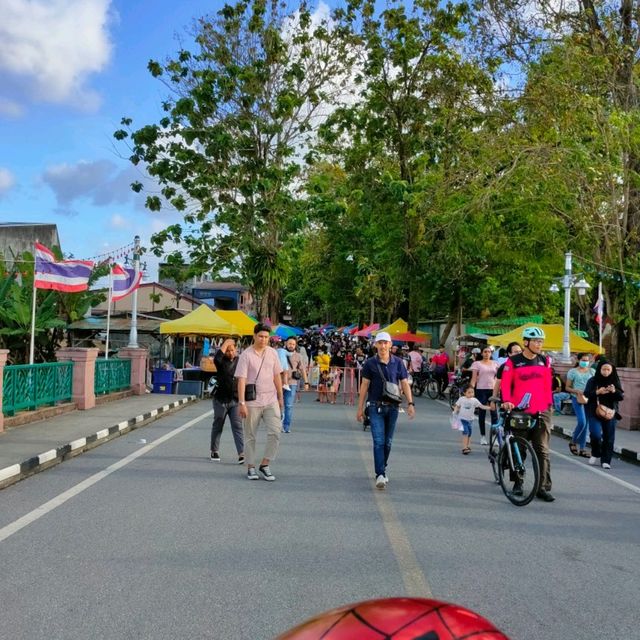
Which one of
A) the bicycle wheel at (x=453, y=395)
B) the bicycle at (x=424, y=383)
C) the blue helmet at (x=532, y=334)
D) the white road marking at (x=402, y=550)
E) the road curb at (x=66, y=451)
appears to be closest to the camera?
the white road marking at (x=402, y=550)

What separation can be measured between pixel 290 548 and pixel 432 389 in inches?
836

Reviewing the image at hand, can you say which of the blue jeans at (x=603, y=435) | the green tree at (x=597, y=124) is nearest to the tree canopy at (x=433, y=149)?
the green tree at (x=597, y=124)

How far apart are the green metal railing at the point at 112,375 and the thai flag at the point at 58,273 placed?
2692 millimetres

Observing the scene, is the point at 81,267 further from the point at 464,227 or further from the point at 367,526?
the point at 464,227

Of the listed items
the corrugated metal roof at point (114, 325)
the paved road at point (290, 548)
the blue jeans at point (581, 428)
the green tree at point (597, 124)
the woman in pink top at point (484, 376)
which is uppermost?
the green tree at point (597, 124)

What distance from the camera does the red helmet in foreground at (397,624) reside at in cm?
148

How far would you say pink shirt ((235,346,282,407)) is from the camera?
29.0 ft

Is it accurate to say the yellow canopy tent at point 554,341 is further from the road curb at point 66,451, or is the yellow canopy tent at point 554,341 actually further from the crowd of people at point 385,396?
the road curb at point 66,451

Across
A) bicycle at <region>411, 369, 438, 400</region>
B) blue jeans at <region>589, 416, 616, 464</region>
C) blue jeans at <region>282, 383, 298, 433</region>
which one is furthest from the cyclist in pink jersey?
bicycle at <region>411, 369, 438, 400</region>

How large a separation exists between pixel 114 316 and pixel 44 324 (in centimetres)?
1522

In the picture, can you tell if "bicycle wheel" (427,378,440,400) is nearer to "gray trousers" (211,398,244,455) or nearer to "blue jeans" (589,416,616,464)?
"blue jeans" (589,416,616,464)

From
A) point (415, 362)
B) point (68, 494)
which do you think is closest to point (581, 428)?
point (68, 494)

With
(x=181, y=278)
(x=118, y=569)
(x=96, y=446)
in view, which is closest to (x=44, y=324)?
(x=181, y=278)

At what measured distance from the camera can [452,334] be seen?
1809 inches
